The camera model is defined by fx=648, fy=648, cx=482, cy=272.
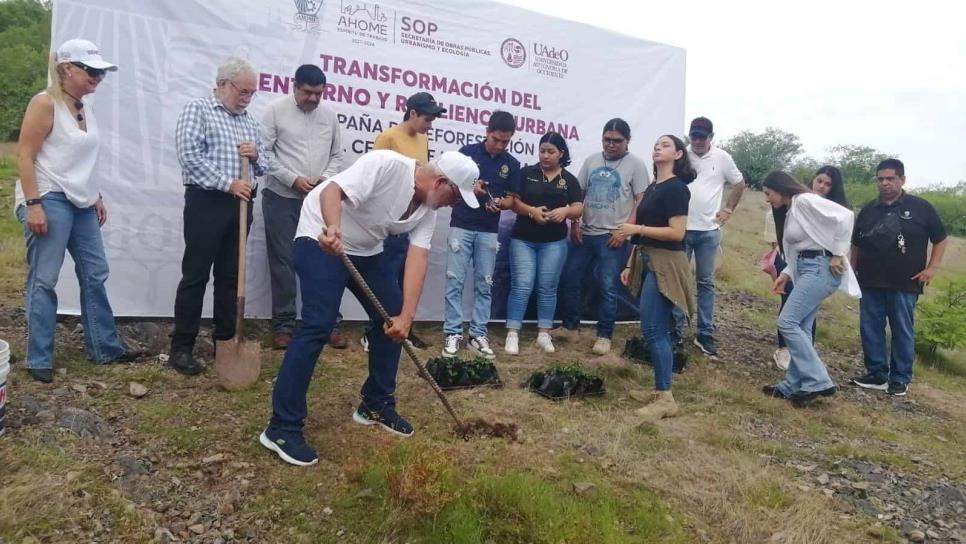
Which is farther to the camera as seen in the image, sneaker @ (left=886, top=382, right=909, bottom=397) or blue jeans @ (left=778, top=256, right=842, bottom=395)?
sneaker @ (left=886, top=382, right=909, bottom=397)

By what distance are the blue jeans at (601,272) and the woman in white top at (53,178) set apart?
140 inches

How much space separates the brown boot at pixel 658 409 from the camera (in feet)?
12.8

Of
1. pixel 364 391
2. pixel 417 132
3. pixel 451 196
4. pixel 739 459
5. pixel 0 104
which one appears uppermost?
pixel 0 104

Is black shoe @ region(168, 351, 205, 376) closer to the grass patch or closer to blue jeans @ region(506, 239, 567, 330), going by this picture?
the grass patch

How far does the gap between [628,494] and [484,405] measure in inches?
46.8

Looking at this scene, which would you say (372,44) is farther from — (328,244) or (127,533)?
(127,533)

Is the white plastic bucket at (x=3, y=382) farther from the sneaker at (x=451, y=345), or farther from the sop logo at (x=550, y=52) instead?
the sop logo at (x=550, y=52)

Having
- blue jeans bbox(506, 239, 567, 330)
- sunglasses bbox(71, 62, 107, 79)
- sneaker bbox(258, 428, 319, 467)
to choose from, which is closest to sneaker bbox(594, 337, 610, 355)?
blue jeans bbox(506, 239, 567, 330)

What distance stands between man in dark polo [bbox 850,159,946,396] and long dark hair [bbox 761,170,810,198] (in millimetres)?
1012

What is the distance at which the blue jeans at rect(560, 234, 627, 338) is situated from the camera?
537cm

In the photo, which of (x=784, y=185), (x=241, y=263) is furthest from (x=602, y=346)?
(x=241, y=263)

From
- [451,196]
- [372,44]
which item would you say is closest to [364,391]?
[451,196]

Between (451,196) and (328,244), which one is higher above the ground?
(451,196)

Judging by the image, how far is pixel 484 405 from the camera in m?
3.89
